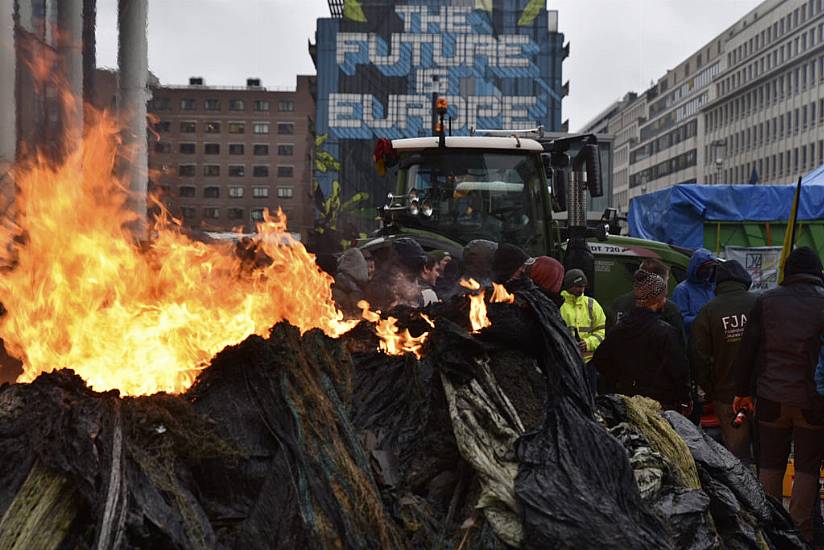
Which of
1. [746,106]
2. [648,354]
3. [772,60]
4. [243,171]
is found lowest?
[648,354]

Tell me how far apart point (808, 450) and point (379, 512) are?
3.72 m

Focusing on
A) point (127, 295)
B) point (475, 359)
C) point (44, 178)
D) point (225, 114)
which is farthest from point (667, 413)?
point (225, 114)

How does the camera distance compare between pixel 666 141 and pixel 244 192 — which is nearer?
pixel 666 141

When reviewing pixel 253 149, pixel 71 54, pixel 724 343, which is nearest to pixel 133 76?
pixel 71 54

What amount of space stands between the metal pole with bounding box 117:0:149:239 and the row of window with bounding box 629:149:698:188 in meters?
89.3

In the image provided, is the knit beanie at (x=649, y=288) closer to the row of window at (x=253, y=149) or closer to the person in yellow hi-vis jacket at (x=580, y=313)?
the person in yellow hi-vis jacket at (x=580, y=313)

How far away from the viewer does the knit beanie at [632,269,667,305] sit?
19.1 ft

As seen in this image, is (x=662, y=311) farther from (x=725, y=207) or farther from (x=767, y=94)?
(x=767, y=94)

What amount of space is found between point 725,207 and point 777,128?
235ft

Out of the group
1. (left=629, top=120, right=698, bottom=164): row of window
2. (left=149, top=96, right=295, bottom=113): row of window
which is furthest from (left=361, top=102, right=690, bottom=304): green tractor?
(left=149, top=96, right=295, bottom=113): row of window

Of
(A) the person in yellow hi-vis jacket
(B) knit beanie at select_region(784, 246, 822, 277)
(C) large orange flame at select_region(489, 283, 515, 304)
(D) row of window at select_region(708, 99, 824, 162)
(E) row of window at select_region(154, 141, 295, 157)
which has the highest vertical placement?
(E) row of window at select_region(154, 141, 295, 157)

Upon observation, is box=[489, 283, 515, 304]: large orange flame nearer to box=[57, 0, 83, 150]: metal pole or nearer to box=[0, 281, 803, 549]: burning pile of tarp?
box=[0, 281, 803, 549]: burning pile of tarp

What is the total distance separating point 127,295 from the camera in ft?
14.1

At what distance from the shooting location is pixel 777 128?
7731 centimetres
